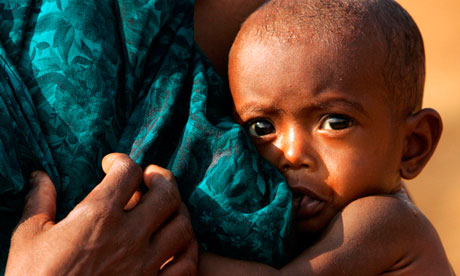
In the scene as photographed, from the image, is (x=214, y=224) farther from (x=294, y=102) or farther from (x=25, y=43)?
(x=25, y=43)

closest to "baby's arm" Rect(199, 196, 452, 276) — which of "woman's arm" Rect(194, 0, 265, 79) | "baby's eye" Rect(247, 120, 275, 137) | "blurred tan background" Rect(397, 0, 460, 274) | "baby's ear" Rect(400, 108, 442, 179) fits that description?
"baby's ear" Rect(400, 108, 442, 179)

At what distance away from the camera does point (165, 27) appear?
1979 mm

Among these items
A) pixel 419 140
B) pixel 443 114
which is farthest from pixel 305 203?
pixel 443 114

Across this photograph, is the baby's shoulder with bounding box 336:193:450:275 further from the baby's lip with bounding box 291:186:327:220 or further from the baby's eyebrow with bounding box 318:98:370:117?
the baby's eyebrow with bounding box 318:98:370:117

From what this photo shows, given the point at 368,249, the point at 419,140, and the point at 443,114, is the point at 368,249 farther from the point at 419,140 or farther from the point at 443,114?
the point at 443,114

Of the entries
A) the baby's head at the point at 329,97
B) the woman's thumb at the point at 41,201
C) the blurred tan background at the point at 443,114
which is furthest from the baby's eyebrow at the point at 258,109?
the blurred tan background at the point at 443,114

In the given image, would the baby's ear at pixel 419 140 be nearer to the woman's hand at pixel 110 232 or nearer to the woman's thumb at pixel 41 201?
the woman's hand at pixel 110 232

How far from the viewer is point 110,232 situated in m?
1.42

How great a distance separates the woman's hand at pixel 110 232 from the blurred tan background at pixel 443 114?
2464 millimetres

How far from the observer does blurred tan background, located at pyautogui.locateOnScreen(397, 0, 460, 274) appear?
3.88 metres

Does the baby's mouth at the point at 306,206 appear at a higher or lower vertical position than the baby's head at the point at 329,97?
lower

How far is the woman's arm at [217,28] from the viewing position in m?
2.25

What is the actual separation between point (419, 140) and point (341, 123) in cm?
34

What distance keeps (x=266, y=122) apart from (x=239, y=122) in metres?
0.10
